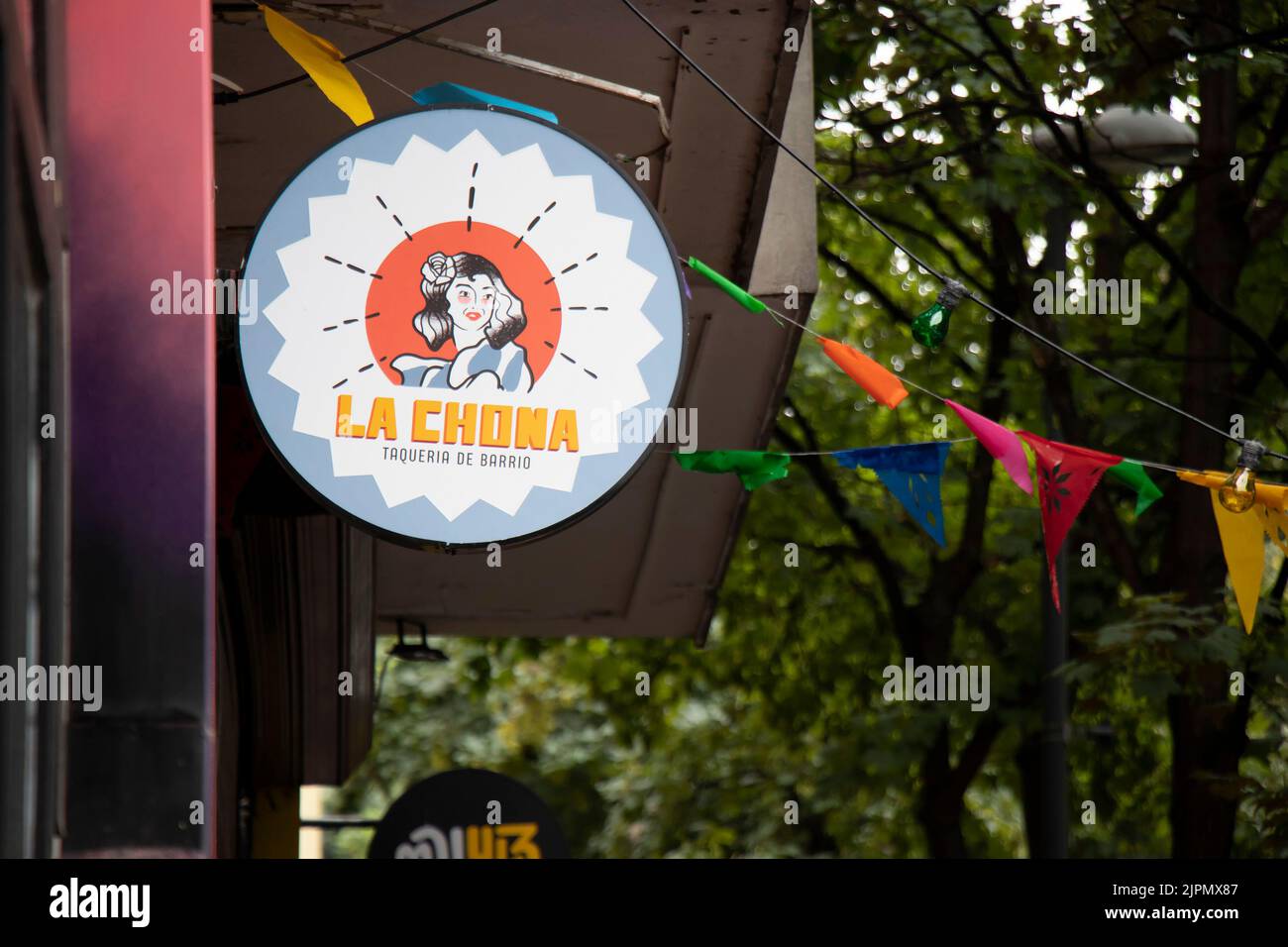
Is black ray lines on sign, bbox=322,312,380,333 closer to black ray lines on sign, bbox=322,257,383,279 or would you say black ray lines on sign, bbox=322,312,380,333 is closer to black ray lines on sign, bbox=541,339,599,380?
black ray lines on sign, bbox=322,257,383,279

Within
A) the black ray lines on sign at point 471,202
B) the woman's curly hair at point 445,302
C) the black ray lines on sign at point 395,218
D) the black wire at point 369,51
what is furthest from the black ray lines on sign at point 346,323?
the black wire at point 369,51

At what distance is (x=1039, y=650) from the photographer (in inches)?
508

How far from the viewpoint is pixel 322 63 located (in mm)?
5055

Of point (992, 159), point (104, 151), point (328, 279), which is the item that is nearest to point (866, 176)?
point (992, 159)

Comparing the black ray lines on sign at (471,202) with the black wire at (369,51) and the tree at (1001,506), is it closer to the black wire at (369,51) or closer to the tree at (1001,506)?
the black wire at (369,51)

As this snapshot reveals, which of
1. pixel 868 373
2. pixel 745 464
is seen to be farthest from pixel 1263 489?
pixel 745 464

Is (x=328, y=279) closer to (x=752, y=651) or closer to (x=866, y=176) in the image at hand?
(x=866, y=176)

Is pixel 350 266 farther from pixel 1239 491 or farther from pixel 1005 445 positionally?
pixel 1239 491

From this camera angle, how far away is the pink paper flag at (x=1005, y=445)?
19.2ft

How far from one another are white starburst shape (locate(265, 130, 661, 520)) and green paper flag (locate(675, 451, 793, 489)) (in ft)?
5.29

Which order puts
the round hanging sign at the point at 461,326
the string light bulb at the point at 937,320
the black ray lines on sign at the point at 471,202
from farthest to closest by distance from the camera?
the string light bulb at the point at 937,320 < the black ray lines on sign at the point at 471,202 < the round hanging sign at the point at 461,326

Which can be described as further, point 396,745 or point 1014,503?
point 396,745

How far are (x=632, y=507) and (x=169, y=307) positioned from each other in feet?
19.4

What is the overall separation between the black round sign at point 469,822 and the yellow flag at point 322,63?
7134 millimetres
